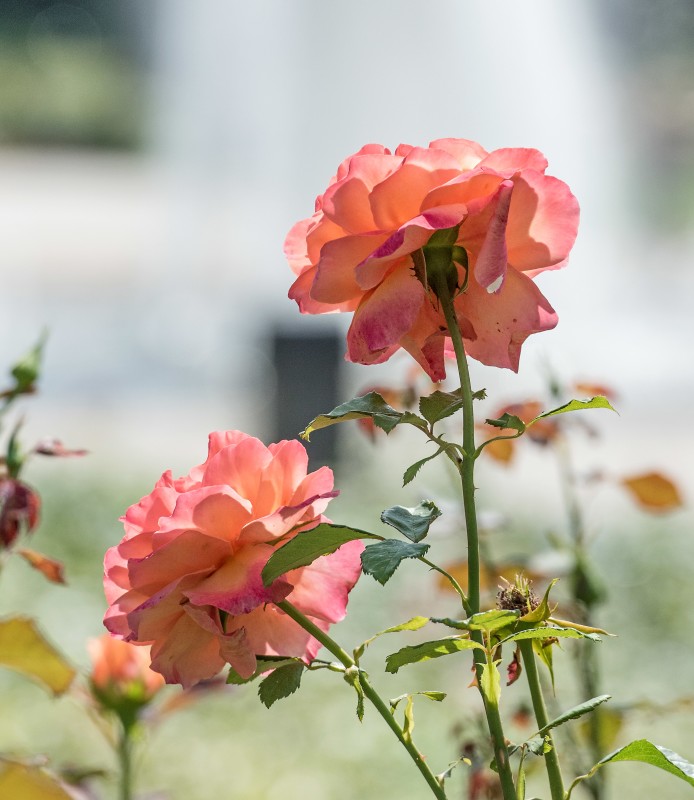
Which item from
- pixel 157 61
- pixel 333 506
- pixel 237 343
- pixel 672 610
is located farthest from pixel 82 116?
pixel 672 610

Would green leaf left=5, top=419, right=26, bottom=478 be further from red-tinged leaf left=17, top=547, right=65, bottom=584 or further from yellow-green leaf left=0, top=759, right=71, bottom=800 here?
yellow-green leaf left=0, top=759, right=71, bottom=800

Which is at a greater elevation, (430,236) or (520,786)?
(430,236)

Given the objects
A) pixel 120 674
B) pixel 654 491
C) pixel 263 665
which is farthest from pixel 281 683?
pixel 654 491

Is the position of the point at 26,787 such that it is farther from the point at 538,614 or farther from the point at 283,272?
the point at 283,272

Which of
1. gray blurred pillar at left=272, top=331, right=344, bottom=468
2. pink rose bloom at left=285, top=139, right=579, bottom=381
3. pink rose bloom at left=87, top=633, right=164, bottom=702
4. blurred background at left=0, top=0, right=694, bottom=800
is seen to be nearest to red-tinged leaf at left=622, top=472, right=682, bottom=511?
blurred background at left=0, top=0, right=694, bottom=800

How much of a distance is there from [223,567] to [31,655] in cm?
26

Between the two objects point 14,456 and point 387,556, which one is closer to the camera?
point 387,556

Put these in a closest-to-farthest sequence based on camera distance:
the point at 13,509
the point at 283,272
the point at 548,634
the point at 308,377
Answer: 1. the point at 548,634
2. the point at 13,509
3. the point at 308,377
4. the point at 283,272

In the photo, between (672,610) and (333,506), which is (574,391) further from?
(333,506)

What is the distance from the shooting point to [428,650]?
1.10 feet

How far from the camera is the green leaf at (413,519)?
0.34 m

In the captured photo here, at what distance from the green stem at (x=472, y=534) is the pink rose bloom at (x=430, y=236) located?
17 millimetres

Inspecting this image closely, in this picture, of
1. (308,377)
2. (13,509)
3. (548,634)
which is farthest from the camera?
(308,377)

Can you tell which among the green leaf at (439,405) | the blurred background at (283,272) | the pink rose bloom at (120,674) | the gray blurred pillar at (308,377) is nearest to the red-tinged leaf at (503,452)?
the blurred background at (283,272)
